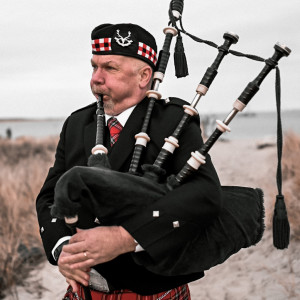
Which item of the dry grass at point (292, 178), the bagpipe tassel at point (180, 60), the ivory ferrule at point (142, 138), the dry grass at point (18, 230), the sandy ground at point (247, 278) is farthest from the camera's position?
the dry grass at point (292, 178)

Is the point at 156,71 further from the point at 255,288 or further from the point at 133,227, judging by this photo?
the point at 255,288

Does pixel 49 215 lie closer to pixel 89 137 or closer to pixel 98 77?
pixel 89 137

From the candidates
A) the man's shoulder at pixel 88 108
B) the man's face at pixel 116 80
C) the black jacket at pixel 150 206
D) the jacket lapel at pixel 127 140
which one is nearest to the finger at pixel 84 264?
the black jacket at pixel 150 206

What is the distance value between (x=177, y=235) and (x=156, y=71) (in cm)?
77

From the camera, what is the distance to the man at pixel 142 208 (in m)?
1.64

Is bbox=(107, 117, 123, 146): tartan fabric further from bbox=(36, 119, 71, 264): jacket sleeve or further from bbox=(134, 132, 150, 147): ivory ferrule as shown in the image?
bbox=(36, 119, 71, 264): jacket sleeve

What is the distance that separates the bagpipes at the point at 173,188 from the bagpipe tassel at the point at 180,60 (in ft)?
0.28

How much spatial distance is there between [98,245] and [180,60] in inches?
39.9

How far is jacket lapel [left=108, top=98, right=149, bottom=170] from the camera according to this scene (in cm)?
184

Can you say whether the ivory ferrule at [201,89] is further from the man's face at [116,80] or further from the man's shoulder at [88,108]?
the man's shoulder at [88,108]

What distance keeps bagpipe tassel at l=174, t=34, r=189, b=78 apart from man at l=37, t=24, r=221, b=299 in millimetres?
145

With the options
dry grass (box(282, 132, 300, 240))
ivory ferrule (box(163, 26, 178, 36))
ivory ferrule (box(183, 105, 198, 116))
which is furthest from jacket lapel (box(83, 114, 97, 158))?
dry grass (box(282, 132, 300, 240))

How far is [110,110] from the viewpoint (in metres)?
1.92

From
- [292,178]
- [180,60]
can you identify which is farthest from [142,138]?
[292,178]
